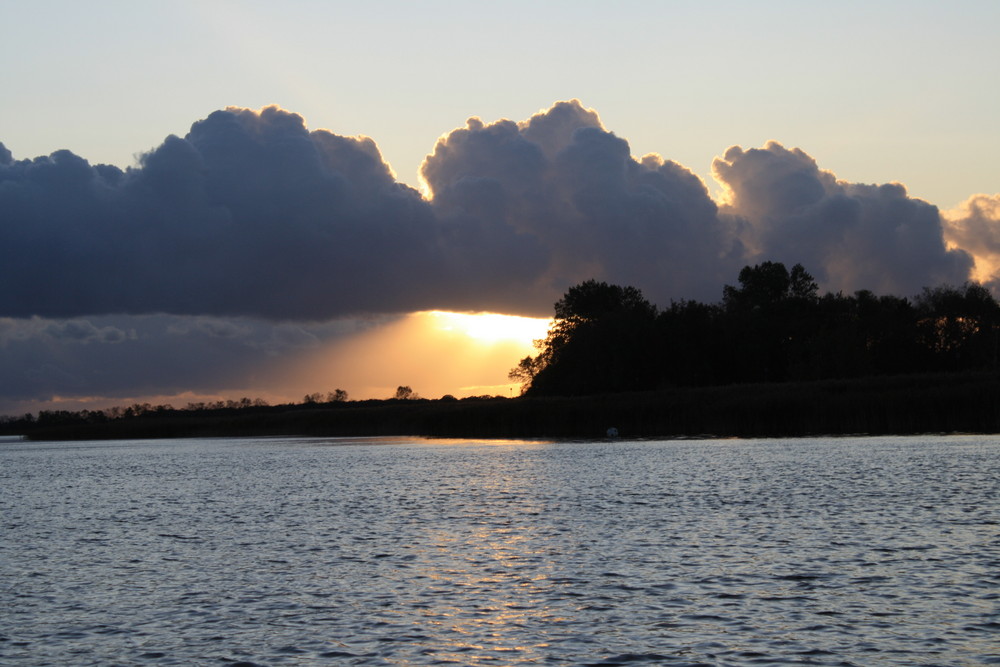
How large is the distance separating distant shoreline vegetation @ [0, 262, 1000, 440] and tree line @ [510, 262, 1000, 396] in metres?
0.20

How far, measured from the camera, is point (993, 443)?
5925 centimetres

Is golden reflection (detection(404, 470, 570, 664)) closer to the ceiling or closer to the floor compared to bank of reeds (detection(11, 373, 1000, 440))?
closer to the floor

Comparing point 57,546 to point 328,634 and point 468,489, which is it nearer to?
point 328,634

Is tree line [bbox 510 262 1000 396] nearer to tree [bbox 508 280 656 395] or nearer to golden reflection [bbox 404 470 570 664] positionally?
tree [bbox 508 280 656 395]

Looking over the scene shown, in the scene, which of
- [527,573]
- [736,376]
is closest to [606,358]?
[736,376]

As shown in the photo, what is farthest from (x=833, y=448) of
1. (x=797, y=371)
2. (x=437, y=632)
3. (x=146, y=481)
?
(x=797, y=371)

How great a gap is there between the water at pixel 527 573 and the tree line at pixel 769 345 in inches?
3379

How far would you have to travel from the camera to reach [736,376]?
13912 centimetres

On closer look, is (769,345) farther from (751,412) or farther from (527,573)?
(527,573)

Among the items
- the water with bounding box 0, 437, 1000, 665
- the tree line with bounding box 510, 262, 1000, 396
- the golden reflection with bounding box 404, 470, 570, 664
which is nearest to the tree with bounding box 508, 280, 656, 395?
the tree line with bounding box 510, 262, 1000, 396

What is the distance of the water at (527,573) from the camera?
1593cm

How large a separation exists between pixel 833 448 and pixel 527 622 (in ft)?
164

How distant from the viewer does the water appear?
15.9m

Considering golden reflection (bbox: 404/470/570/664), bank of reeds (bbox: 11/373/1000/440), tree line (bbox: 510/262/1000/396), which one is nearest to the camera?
golden reflection (bbox: 404/470/570/664)
